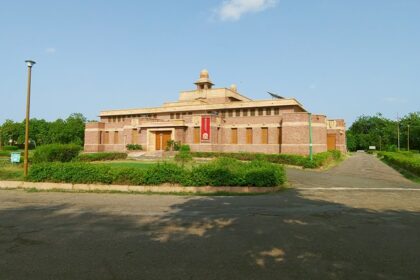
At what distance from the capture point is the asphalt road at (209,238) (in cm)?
530

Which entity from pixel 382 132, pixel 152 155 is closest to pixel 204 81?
pixel 152 155

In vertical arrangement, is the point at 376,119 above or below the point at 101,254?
above

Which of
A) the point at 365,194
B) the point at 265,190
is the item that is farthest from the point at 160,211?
the point at 365,194

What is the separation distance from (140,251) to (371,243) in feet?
15.6

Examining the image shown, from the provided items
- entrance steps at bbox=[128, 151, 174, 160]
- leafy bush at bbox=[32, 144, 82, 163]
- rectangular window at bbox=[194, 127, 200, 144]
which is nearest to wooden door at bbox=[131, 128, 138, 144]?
entrance steps at bbox=[128, 151, 174, 160]

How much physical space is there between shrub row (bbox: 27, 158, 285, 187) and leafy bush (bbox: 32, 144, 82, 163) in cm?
703

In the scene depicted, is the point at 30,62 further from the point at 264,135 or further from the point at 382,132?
the point at 382,132

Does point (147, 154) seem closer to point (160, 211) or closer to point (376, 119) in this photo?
point (160, 211)

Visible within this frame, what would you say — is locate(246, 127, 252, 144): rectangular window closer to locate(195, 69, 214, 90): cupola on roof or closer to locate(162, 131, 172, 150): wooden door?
locate(162, 131, 172, 150): wooden door

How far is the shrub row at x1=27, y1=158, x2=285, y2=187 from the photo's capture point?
1470 cm

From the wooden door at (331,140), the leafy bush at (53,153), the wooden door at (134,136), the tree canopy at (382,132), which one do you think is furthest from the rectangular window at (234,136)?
the tree canopy at (382,132)

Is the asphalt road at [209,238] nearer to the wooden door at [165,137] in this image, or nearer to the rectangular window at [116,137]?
the wooden door at [165,137]

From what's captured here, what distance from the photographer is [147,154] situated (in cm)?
3859

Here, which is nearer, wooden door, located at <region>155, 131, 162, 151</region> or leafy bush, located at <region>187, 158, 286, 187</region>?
leafy bush, located at <region>187, 158, 286, 187</region>
